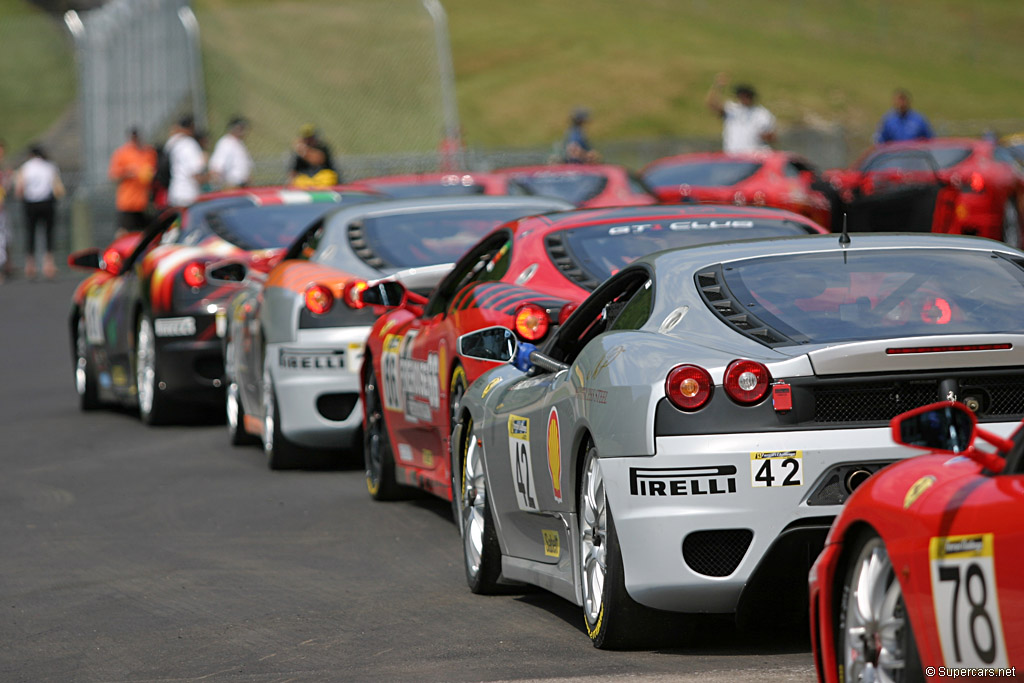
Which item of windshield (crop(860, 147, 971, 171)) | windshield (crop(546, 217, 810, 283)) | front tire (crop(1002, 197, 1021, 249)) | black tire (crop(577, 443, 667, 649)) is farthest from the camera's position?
windshield (crop(860, 147, 971, 171))

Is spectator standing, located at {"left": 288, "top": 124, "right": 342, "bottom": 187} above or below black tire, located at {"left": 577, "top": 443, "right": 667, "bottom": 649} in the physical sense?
above

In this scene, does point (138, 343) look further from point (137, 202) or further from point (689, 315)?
point (137, 202)

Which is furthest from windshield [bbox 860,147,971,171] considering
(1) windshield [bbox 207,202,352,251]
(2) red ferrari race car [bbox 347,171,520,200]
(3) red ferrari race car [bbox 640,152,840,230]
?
(1) windshield [bbox 207,202,352,251]

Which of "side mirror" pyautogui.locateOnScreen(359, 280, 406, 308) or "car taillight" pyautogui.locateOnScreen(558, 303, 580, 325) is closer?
"car taillight" pyautogui.locateOnScreen(558, 303, 580, 325)

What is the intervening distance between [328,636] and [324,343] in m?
4.47

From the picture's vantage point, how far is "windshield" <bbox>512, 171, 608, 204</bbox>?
22047 mm

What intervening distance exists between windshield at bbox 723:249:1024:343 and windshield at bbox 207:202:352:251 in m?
7.73

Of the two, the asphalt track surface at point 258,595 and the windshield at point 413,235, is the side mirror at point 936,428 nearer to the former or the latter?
the asphalt track surface at point 258,595

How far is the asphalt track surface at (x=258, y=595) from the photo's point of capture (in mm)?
5973

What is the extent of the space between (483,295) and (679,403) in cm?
309

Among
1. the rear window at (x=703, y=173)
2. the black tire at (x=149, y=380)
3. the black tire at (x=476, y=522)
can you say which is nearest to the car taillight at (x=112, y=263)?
the black tire at (x=149, y=380)

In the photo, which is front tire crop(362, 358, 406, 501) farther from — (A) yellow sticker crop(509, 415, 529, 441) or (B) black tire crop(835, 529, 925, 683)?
(B) black tire crop(835, 529, 925, 683)

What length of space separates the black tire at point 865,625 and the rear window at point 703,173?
66.3ft

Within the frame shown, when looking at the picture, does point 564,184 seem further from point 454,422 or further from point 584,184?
point 454,422
